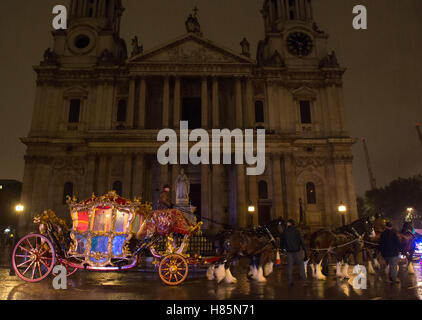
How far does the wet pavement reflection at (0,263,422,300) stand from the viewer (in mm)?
7104

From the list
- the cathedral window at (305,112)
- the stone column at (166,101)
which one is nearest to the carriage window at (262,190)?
the cathedral window at (305,112)

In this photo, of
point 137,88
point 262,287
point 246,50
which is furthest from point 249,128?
point 262,287

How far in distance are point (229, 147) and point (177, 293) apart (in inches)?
756

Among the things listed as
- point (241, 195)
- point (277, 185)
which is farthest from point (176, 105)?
point (277, 185)

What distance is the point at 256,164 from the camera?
2667 centimetres

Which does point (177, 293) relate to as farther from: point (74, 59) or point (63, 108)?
point (74, 59)

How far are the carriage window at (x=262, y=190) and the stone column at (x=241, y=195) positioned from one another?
2726mm

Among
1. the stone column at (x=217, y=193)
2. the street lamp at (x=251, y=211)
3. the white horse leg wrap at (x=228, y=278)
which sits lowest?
the white horse leg wrap at (x=228, y=278)

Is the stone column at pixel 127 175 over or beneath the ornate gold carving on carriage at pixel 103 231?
over

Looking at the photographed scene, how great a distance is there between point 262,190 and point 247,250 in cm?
1832

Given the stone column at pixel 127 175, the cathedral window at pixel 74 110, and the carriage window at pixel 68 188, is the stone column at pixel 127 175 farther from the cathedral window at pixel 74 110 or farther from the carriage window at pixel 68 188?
the cathedral window at pixel 74 110

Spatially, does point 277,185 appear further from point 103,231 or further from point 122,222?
point 103,231

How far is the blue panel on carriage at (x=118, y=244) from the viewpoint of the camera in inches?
340

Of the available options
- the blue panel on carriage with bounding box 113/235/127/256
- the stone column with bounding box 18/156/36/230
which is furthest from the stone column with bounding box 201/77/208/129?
the blue panel on carriage with bounding box 113/235/127/256
